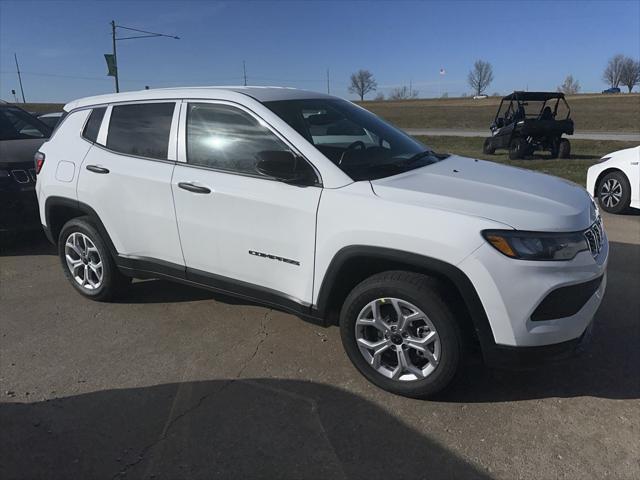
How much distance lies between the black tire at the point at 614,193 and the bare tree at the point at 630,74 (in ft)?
359

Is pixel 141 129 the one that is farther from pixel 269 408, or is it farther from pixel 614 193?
pixel 614 193

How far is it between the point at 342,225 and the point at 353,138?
102cm

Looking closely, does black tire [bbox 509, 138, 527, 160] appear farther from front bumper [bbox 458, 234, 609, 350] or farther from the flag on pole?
the flag on pole

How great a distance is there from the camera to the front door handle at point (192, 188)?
11.9 ft

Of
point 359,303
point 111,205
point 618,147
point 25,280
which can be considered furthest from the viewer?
point 618,147

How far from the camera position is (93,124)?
450 centimetres

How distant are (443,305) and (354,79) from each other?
114653 mm

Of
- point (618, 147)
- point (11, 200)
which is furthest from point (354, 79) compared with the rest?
point (11, 200)

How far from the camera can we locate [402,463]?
8.63 ft

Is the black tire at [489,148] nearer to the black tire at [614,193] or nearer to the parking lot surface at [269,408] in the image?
the black tire at [614,193]

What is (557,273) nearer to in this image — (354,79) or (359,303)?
(359,303)

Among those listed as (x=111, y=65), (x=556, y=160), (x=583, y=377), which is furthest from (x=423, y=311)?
(x=111, y=65)

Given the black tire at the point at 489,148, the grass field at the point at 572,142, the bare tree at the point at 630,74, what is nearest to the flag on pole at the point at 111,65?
the grass field at the point at 572,142

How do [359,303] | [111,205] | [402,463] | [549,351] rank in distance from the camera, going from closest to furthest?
1. [402,463]
2. [549,351]
3. [359,303]
4. [111,205]
